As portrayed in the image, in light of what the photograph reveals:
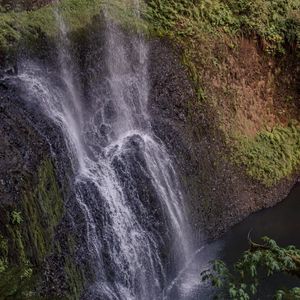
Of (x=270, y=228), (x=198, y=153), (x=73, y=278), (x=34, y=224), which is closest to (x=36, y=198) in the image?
(x=34, y=224)

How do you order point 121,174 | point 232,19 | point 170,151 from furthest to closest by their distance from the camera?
point 232,19 → point 170,151 → point 121,174

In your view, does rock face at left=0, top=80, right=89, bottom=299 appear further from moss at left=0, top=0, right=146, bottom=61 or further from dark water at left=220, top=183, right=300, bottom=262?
dark water at left=220, top=183, right=300, bottom=262

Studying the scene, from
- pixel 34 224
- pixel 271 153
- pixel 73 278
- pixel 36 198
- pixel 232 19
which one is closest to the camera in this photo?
pixel 34 224

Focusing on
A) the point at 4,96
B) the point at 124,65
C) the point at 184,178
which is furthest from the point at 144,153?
the point at 4,96

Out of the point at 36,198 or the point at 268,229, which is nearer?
the point at 36,198

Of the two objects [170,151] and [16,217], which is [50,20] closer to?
[170,151]

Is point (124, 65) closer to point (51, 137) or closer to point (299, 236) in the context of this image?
point (51, 137)

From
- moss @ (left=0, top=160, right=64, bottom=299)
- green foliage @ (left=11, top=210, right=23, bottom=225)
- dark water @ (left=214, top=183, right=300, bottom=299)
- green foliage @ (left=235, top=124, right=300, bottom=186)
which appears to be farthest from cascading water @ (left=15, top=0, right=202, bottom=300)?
green foliage @ (left=235, top=124, right=300, bottom=186)
